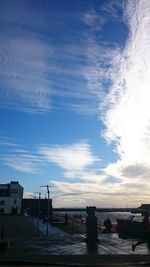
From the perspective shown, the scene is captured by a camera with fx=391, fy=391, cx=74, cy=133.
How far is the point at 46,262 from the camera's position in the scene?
17.8 meters

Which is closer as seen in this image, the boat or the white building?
the boat

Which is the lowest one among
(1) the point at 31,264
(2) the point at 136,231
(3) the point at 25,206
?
(1) the point at 31,264

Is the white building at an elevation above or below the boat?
above

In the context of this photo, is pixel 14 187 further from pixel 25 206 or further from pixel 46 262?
pixel 46 262

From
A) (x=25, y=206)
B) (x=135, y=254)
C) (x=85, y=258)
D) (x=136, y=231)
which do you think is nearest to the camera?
(x=85, y=258)

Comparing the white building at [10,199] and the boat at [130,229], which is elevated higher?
the white building at [10,199]

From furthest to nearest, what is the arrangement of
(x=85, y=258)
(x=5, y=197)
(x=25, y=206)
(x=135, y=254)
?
(x=25, y=206), (x=5, y=197), (x=135, y=254), (x=85, y=258)

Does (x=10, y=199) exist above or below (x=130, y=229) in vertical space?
above

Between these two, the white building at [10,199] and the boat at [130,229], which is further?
the white building at [10,199]

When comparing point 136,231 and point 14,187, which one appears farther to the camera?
point 14,187

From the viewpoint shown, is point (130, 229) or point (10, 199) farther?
point (10, 199)

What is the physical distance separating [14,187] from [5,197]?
712 centimetres

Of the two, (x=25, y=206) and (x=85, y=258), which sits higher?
(x=25, y=206)

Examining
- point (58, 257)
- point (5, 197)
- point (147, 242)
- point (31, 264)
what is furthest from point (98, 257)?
Result: point (5, 197)
